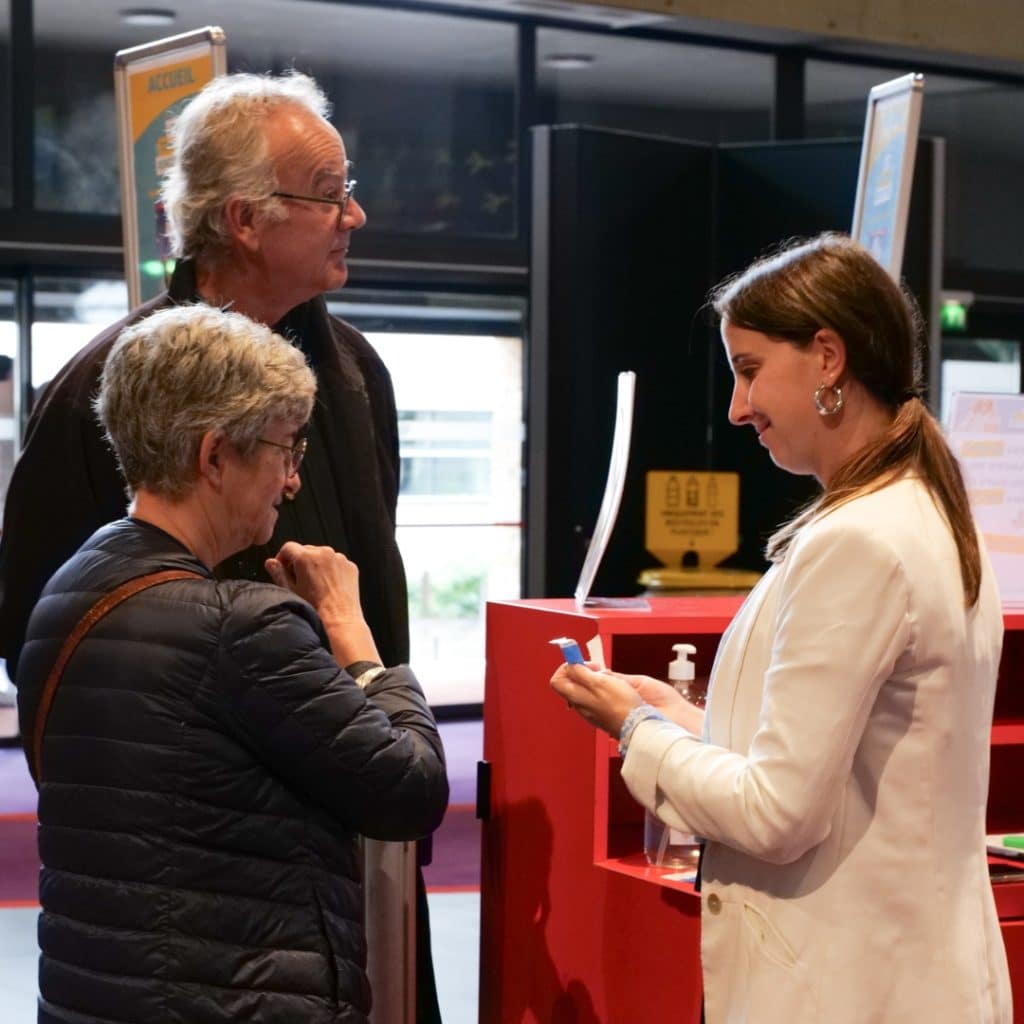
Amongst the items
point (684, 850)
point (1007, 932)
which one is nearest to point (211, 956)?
point (684, 850)

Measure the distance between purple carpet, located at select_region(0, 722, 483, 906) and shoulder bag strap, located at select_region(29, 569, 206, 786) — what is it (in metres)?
3.09

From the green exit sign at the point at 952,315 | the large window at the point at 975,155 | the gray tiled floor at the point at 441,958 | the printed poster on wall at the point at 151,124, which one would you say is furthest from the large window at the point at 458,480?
the printed poster on wall at the point at 151,124

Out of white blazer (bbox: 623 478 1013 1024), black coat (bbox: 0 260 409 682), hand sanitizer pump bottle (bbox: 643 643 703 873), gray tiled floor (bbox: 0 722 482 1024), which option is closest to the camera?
white blazer (bbox: 623 478 1013 1024)

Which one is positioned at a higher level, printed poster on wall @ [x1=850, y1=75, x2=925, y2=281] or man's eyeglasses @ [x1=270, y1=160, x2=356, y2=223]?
printed poster on wall @ [x1=850, y1=75, x2=925, y2=281]

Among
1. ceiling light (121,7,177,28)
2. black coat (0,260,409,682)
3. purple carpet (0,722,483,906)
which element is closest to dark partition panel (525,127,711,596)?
purple carpet (0,722,483,906)

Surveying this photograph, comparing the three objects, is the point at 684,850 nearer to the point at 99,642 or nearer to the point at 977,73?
the point at 99,642

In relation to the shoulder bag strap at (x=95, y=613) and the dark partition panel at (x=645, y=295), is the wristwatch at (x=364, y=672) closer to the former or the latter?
the shoulder bag strap at (x=95, y=613)

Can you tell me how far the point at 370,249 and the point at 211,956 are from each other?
610 cm

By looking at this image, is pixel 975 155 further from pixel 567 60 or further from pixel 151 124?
pixel 151 124

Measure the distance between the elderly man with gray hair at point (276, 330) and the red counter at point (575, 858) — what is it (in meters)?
0.28

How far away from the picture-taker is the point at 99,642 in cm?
162

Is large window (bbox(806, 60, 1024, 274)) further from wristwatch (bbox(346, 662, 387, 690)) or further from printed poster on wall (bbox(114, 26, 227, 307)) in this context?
wristwatch (bbox(346, 662, 387, 690))

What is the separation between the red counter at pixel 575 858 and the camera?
230cm

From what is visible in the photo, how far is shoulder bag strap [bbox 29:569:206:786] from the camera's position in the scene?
5.34 ft
